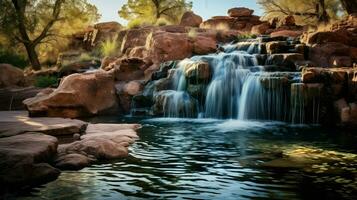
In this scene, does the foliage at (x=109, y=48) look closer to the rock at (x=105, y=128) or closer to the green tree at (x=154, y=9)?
the green tree at (x=154, y=9)

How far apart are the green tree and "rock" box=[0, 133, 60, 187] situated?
3379cm

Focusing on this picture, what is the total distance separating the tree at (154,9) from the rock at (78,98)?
77.2 ft

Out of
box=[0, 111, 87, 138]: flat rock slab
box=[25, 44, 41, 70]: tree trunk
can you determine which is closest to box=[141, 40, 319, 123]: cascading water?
box=[0, 111, 87, 138]: flat rock slab

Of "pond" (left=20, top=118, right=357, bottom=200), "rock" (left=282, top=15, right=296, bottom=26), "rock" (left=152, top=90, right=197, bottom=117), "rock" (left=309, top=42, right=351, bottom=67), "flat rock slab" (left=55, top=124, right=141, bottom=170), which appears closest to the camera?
"pond" (left=20, top=118, right=357, bottom=200)

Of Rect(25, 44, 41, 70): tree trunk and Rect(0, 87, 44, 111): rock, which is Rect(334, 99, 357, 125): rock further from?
Rect(25, 44, 41, 70): tree trunk

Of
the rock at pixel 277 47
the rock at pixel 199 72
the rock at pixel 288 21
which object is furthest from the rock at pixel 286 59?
the rock at pixel 288 21

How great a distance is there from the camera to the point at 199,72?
1711 centimetres

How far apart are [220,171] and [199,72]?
9.95 meters

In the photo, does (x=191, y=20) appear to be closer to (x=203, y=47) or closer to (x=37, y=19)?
(x=37, y=19)

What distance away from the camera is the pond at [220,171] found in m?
6.17

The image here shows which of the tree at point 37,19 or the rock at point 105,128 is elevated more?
the tree at point 37,19

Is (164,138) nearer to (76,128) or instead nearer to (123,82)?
(76,128)

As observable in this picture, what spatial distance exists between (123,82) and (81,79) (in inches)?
111

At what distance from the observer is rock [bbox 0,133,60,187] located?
6468 millimetres
